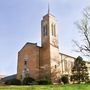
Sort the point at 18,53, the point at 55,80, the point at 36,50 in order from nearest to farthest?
1. the point at 55,80
2. the point at 36,50
3. the point at 18,53

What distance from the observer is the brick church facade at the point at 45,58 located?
43.1 m

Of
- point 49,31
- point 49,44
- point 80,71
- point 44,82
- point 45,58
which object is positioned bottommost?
point 44,82

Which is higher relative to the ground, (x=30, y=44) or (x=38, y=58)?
(x=30, y=44)

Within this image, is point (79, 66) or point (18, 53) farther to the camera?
point (18, 53)

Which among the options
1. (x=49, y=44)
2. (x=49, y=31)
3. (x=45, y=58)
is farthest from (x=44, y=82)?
(x=49, y=31)

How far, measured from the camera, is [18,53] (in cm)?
5022

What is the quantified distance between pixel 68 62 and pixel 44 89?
33821 mm

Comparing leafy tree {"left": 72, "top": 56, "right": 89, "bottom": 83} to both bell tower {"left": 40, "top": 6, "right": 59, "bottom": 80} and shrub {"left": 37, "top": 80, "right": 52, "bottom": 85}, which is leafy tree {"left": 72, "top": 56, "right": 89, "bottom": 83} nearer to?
bell tower {"left": 40, "top": 6, "right": 59, "bottom": 80}

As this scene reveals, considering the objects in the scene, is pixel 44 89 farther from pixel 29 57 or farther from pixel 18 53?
pixel 18 53

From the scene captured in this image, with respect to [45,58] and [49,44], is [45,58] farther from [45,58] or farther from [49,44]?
[49,44]

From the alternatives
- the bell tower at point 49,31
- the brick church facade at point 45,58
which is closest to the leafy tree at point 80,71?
the brick church facade at point 45,58

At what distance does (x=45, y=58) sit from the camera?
144ft

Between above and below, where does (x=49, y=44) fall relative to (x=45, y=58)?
above

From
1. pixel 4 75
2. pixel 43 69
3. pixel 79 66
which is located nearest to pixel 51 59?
pixel 43 69
